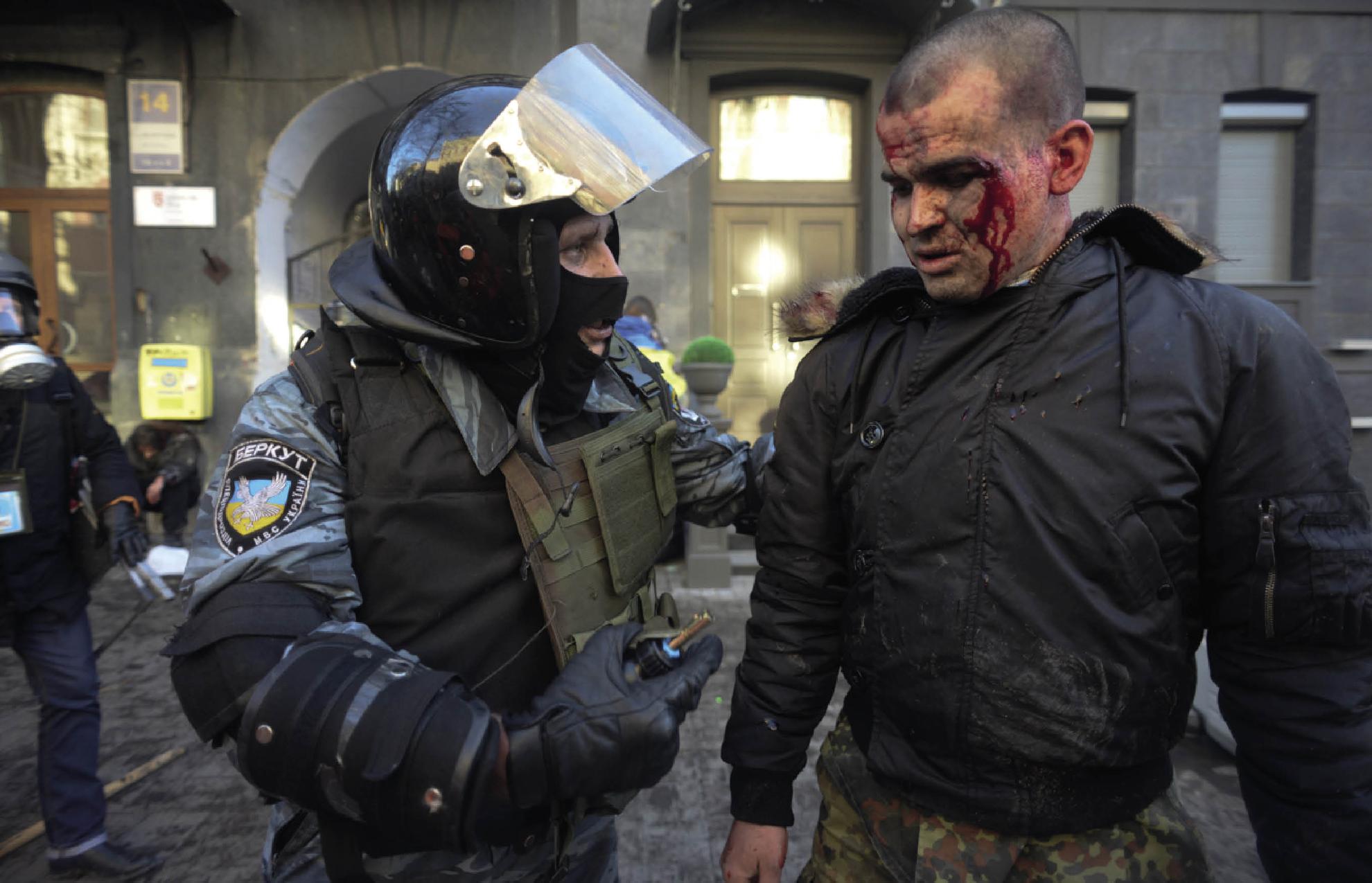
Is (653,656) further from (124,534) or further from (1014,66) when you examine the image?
(124,534)

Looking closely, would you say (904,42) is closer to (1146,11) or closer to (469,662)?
(1146,11)

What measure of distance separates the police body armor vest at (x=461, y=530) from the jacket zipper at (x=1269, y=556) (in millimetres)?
931

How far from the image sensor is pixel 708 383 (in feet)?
19.8

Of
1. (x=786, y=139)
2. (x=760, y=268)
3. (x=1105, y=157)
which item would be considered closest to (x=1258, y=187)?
(x=1105, y=157)

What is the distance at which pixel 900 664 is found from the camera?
132 cm

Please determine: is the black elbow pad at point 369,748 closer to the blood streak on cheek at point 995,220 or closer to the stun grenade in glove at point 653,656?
the stun grenade in glove at point 653,656

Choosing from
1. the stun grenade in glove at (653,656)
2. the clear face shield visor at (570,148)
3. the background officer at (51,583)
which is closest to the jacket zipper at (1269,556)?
the stun grenade in glove at (653,656)

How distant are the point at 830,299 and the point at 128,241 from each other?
7.79 m

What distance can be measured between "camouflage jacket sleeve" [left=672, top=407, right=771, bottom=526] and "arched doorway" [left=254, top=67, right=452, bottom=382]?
6.52m

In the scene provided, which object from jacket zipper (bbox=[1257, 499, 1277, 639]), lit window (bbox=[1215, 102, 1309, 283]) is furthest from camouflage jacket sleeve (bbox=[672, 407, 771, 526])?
lit window (bbox=[1215, 102, 1309, 283])

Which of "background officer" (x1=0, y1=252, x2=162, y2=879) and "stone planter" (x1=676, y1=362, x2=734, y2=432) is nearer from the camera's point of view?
"background officer" (x1=0, y1=252, x2=162, y2=879)

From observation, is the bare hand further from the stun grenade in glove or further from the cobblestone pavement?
the cobblestone pavement

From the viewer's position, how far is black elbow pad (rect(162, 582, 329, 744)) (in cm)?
108

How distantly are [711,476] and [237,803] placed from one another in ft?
8.45
